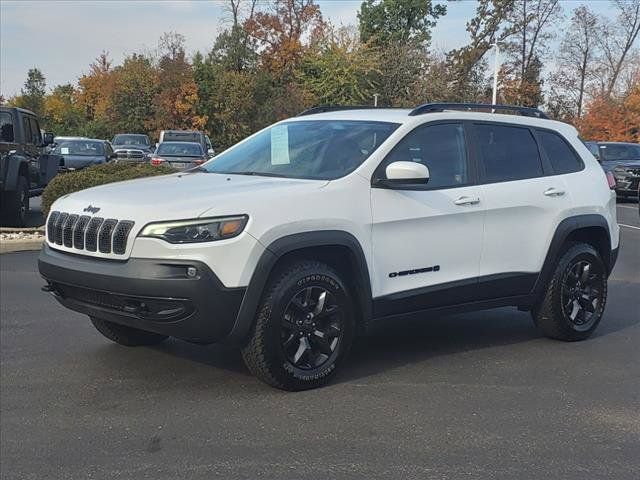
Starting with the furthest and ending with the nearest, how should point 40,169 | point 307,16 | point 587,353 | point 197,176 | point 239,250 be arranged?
point 307,16 → point 40,169 → point 587,353 → point 197,176 → point 239,250

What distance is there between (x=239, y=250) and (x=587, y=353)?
10.1 feet

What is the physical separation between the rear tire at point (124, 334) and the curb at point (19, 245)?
5.37m

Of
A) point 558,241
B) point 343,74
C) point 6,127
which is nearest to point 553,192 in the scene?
point 558,241

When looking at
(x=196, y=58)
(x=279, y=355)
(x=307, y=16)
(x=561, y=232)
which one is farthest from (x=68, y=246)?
(x=307, y=16)

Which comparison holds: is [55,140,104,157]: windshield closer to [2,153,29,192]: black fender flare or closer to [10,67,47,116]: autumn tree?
[2,153,29,192]: black fender flare

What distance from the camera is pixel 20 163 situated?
42.2ft

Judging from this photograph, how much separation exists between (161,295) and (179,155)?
53.2ft

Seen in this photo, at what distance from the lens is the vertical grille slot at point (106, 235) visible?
4.33 metres

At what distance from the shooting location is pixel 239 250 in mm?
4215

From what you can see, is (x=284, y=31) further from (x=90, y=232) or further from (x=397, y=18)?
(x=90, y=232)

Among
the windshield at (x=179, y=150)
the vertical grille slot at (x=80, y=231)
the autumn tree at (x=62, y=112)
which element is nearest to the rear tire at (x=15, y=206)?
the windshield at (x=179, y=150)

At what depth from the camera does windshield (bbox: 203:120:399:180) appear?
5039 mm

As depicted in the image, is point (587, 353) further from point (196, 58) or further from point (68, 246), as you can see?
point (196, 58)

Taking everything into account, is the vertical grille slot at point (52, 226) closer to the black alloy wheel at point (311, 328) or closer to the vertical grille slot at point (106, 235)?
the vertical grille slot at point (106, 235)
